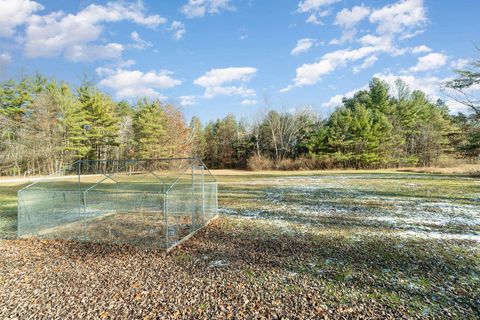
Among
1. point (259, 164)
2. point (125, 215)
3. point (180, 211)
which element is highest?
point (259, 164)

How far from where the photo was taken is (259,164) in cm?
4188

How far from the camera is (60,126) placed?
30.9 meters

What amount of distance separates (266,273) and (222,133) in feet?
148

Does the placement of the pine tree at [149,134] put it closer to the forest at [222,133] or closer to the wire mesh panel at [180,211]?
the forest at [222,133]

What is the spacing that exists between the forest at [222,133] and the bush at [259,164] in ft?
0.51

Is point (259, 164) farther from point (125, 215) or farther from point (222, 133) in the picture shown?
point (125, 215)

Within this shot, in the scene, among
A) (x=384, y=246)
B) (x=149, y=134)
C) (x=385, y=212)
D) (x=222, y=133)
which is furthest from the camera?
(x=222, y=133)

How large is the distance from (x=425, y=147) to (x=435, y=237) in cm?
3771

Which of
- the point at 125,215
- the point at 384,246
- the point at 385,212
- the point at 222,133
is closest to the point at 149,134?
the point at 222,133

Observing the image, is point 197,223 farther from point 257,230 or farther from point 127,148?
point 127,148

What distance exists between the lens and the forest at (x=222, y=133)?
101 ft

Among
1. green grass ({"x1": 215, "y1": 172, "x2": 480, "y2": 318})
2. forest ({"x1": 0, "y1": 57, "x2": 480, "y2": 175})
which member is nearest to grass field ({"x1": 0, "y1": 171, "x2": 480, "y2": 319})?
green grass ({"x1": 215, "y1": 172, "x2": 480, "y2": 318})

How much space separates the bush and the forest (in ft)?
0.51

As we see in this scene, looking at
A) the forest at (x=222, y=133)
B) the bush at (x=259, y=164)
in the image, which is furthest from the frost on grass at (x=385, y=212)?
the bush at (x=259, y=164)
